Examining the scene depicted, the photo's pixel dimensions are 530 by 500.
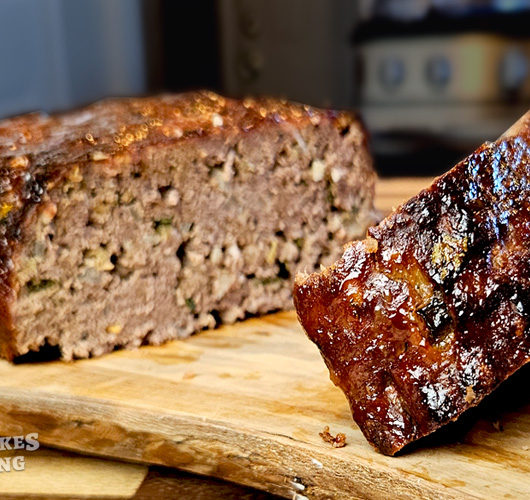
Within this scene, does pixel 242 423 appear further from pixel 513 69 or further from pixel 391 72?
pixel 513 69

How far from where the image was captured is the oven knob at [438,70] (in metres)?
6.68

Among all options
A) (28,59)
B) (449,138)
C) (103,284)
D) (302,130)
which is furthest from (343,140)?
(28,59)

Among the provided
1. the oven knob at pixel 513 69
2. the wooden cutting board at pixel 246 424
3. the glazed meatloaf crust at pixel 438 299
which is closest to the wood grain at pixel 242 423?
the wooden cutting board at pixel 246 424

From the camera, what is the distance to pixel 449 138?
6660 mm

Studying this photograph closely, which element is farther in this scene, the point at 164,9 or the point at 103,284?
the point at 164,9

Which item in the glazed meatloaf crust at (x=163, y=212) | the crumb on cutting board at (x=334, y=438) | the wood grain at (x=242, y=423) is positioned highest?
the glazed meatloaf crust at (x=163, y=212)

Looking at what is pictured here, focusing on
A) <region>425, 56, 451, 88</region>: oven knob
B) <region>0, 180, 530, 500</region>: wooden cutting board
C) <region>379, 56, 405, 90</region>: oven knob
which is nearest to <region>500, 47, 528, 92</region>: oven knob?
<region>425, 56, 451, 88</region>: oven knob

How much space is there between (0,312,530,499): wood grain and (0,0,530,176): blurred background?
11.8ft

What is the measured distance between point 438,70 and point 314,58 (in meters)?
1.02

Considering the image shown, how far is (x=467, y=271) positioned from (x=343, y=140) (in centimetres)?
169

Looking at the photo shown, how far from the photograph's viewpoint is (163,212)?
3412 millimetres

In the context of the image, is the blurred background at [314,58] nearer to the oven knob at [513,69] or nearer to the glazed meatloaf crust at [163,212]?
the oven knob at [513,69]

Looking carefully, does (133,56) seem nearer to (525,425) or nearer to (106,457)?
(106,457)

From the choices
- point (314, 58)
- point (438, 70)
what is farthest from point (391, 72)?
point (314, 58)
